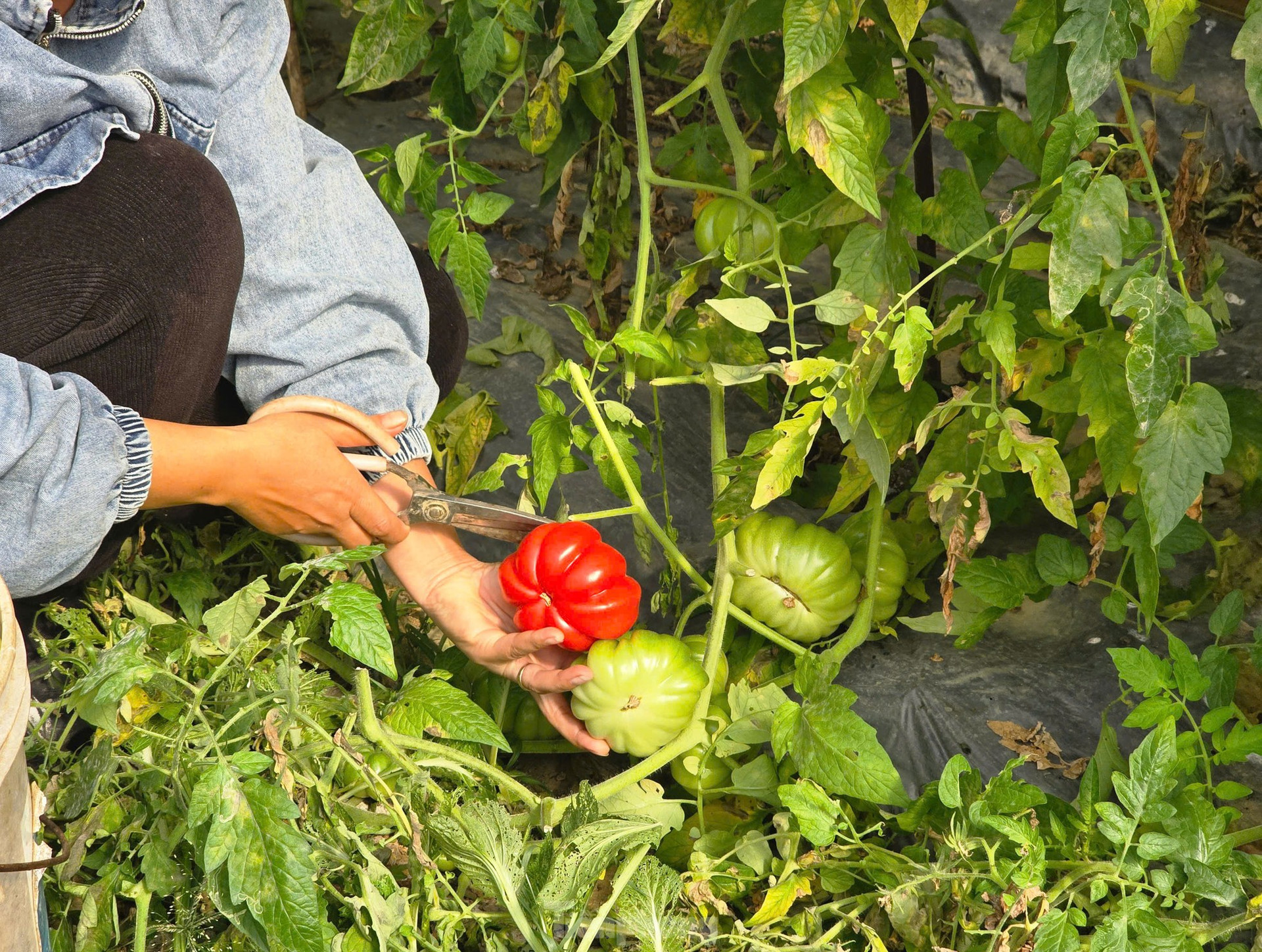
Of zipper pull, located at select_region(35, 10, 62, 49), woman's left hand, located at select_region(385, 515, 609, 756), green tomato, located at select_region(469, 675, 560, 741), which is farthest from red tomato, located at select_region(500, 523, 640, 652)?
zipper pull, located at select_region(35, 10, 62, 49)

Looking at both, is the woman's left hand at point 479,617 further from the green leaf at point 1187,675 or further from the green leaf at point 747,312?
the green leaf at point 1187,675

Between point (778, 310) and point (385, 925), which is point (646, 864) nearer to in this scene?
point (385, 925)

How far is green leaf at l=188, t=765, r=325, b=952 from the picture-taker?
2.60ft

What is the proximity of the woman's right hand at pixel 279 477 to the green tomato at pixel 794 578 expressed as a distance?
0.38 meters

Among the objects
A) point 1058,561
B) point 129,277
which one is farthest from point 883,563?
point 129,277

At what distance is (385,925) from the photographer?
2.95 ft

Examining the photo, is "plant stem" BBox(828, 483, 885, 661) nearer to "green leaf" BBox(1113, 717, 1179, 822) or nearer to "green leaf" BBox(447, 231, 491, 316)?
"green leaf" BBox(1113, 717, 1179, 822)

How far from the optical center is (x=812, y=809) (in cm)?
97

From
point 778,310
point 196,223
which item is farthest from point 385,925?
point 778,310

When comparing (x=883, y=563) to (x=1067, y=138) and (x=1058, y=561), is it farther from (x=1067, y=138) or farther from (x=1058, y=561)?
(x=1067, y=138)

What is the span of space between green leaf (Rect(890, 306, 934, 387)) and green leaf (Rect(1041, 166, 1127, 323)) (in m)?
0.11

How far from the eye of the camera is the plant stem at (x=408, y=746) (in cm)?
97

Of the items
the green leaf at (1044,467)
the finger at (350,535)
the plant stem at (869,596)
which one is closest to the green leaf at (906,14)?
the green leaf at (1044,467)

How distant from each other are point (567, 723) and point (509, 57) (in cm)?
77
